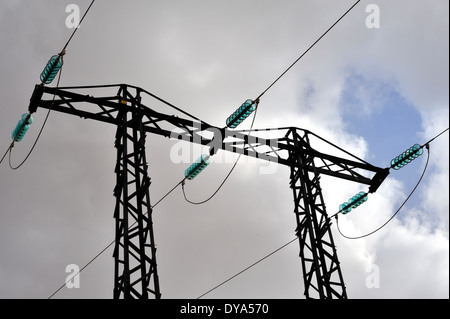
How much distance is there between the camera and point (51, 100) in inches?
585

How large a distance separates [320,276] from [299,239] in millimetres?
1679

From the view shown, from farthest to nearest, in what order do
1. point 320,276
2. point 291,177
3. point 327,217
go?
point 291,177 → point 327,217 → point 320,276

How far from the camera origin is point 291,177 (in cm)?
1808

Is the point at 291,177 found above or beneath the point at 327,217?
above
